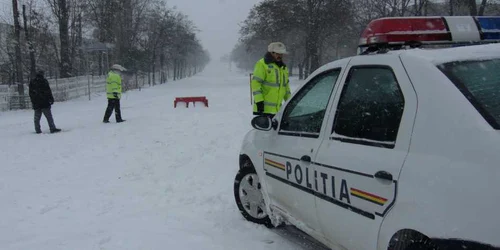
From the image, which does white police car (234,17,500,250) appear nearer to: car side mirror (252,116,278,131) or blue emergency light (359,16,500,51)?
blue emergency light (359,16,500,51)

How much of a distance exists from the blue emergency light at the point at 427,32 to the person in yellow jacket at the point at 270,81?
10.8 feet

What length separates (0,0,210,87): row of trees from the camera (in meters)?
29.2

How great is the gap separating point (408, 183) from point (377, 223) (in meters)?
0.37

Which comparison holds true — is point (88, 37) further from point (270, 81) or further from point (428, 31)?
point (428, 31)

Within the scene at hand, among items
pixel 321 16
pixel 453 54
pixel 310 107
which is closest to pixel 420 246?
pixel 453 54

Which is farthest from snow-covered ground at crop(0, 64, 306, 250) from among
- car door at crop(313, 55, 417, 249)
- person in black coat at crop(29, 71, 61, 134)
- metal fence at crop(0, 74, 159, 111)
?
metal fence at crop(0, 74, 159, 111)

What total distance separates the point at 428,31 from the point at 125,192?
14.9 feet

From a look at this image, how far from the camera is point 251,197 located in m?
4.75

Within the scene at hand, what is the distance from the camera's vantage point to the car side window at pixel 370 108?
8.84 feet

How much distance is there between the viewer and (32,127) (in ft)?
47.0

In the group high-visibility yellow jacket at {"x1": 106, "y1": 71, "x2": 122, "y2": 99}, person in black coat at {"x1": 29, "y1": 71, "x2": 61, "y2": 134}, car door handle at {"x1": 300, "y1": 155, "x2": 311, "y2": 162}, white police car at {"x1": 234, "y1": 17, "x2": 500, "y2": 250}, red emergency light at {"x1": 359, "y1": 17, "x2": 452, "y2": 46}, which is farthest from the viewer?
high-visibility yellow jacket at {"x1": 106, "y1": 71, "x2": 122, "y2": 99}

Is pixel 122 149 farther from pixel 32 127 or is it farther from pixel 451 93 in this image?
pixel 451 93

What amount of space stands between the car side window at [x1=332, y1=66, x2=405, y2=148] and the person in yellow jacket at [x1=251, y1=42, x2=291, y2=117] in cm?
329

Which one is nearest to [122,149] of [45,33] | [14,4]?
[14,4]
